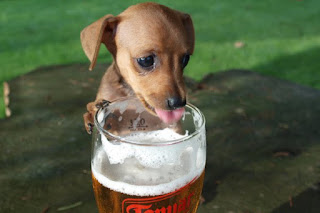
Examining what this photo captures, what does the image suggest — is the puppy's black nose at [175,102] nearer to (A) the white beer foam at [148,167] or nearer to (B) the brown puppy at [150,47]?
(B) the brown puppy at [150,47]

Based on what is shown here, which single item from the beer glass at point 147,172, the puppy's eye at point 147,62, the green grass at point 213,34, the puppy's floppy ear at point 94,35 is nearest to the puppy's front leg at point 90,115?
the beer glass at point 147,172

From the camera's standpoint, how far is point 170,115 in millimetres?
1947

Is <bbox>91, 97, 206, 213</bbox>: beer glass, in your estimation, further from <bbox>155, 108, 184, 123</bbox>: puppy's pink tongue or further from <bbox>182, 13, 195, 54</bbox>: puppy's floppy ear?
<bbox>182, 13, 195, 54</bbox>: puppy's floppy ear

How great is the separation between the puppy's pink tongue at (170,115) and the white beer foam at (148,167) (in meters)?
0.36

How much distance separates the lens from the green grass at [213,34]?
5.62 m

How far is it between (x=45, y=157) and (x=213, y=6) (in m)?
6.56

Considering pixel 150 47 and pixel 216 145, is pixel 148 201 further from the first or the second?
pixel 216 145

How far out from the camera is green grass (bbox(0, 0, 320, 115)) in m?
5.62

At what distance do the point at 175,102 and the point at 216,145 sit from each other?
1233 mm

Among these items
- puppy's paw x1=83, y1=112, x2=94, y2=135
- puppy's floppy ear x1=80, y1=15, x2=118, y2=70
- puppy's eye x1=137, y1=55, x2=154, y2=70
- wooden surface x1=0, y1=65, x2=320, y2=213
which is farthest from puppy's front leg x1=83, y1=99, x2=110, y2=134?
wooden surface x1=0, y1=65, x2=320, y2=213

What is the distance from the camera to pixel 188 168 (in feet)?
4.96

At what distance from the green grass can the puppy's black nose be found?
2.85m

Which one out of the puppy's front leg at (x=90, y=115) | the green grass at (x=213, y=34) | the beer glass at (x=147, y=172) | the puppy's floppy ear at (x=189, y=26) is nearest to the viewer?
the beer glass at (x=147, y=172)

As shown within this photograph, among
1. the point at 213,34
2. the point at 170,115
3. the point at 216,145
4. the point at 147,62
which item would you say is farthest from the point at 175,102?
the point at 213,34
